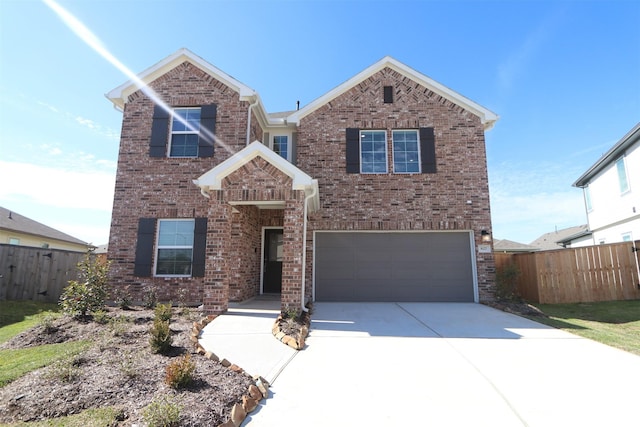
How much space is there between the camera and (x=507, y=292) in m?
9.57

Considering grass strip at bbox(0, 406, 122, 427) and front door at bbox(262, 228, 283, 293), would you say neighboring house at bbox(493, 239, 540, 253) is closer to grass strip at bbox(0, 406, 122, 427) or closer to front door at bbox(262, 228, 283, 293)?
front door at bbox(262, 228, 283, 293)

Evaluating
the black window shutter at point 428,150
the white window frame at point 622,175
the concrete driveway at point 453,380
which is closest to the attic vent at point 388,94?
the black window shutter at point 428,150

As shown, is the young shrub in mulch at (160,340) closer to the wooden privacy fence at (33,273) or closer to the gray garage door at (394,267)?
the gray garage door at (394,267)

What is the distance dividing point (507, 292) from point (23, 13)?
14489 mm

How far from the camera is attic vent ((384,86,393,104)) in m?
10.7

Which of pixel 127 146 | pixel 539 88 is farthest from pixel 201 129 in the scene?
pixel 539 88

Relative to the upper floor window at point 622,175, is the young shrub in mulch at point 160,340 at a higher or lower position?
lower

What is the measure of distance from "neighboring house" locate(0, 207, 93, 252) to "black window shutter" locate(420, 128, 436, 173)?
20.1 m

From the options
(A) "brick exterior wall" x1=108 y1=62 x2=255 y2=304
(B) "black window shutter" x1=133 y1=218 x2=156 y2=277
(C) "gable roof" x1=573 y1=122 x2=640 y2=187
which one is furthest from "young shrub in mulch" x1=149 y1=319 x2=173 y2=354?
(C) "gable roof" x1=573 y1=122 x2=640 y2=187

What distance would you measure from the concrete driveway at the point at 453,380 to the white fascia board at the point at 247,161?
10.6 ft

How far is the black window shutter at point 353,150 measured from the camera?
Answer: 1032 centimetres

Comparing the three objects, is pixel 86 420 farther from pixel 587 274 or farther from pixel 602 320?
pixel 587 274

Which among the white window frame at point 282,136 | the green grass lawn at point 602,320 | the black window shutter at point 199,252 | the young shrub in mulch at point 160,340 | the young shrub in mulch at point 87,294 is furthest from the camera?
the white window frame at point 282,136

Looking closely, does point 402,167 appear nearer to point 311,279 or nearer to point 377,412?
point 311,279
